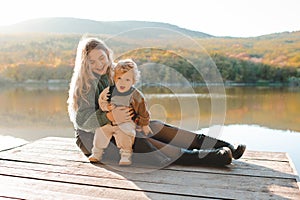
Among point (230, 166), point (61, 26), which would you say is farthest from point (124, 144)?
point (61, 26)

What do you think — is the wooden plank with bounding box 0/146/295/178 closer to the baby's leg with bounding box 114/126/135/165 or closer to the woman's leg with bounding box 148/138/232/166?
the woman's leg with bounding box 148/138/232/166

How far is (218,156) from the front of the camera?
1.51 metres

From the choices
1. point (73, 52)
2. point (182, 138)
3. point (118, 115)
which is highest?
point (73, 52)

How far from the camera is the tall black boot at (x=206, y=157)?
1506 mm

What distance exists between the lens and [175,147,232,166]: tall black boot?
151 centimetres

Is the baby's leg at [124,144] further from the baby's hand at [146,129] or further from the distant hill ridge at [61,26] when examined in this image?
the distant hill ridge at [61,26]

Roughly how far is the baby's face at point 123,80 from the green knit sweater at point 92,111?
3.6 inches

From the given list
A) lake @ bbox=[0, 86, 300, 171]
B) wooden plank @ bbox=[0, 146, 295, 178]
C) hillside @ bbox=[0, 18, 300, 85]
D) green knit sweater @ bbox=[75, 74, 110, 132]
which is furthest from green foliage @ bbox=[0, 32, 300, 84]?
green knit sweater @ bbox=[75, 74, 110, 132]

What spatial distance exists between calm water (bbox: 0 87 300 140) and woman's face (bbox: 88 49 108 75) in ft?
1.79

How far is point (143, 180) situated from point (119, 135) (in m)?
0.27

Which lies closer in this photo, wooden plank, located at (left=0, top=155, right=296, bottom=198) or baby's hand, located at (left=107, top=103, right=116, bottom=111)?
wooden plank, located at (left=0, top=155, right=296, bottom=198)

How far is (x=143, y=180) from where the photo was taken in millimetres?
1387

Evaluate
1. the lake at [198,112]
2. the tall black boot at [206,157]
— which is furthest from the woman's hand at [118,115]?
the lake at [198,112]

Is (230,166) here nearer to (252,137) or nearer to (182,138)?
(182,138)
